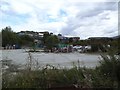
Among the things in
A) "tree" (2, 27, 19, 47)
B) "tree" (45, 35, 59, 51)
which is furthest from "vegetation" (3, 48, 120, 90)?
"tree" (45, 35, 59, 51)

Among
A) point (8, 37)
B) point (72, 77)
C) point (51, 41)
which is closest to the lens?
point (72, 77)

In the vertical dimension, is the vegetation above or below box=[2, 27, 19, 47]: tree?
below

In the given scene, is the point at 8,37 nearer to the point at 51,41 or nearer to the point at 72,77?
the point at 72,77

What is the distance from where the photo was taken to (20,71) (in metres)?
6.50

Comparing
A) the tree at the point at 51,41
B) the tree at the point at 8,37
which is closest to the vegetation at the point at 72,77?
the tree at the point at 8,37

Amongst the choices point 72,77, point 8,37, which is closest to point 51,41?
point 8,37

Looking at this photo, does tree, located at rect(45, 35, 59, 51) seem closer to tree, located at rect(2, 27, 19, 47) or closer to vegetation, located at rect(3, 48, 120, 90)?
tree, located at rect(2, 27, 19, 47)

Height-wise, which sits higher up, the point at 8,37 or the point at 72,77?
the point at 8,37

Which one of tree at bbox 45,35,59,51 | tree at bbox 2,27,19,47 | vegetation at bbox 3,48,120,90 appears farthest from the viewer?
tree at bbox 45,35,59,51

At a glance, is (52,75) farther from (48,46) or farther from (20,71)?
(48,46)

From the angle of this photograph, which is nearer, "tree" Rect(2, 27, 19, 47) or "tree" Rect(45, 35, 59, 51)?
"tree" Rect(2, 27, 19, 47)

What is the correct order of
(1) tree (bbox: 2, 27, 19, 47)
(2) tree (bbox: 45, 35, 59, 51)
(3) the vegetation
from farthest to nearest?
1. (2) tree (bbox: 45, 35, 59, 51)
2. (1) tree (bbox: 2, 27, 19, 47)
3. (3) the vegetation

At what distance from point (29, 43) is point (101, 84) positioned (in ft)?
9.25

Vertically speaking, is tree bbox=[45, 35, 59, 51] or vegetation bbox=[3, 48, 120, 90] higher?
tree bbox=[45, 35, 59, 51]
